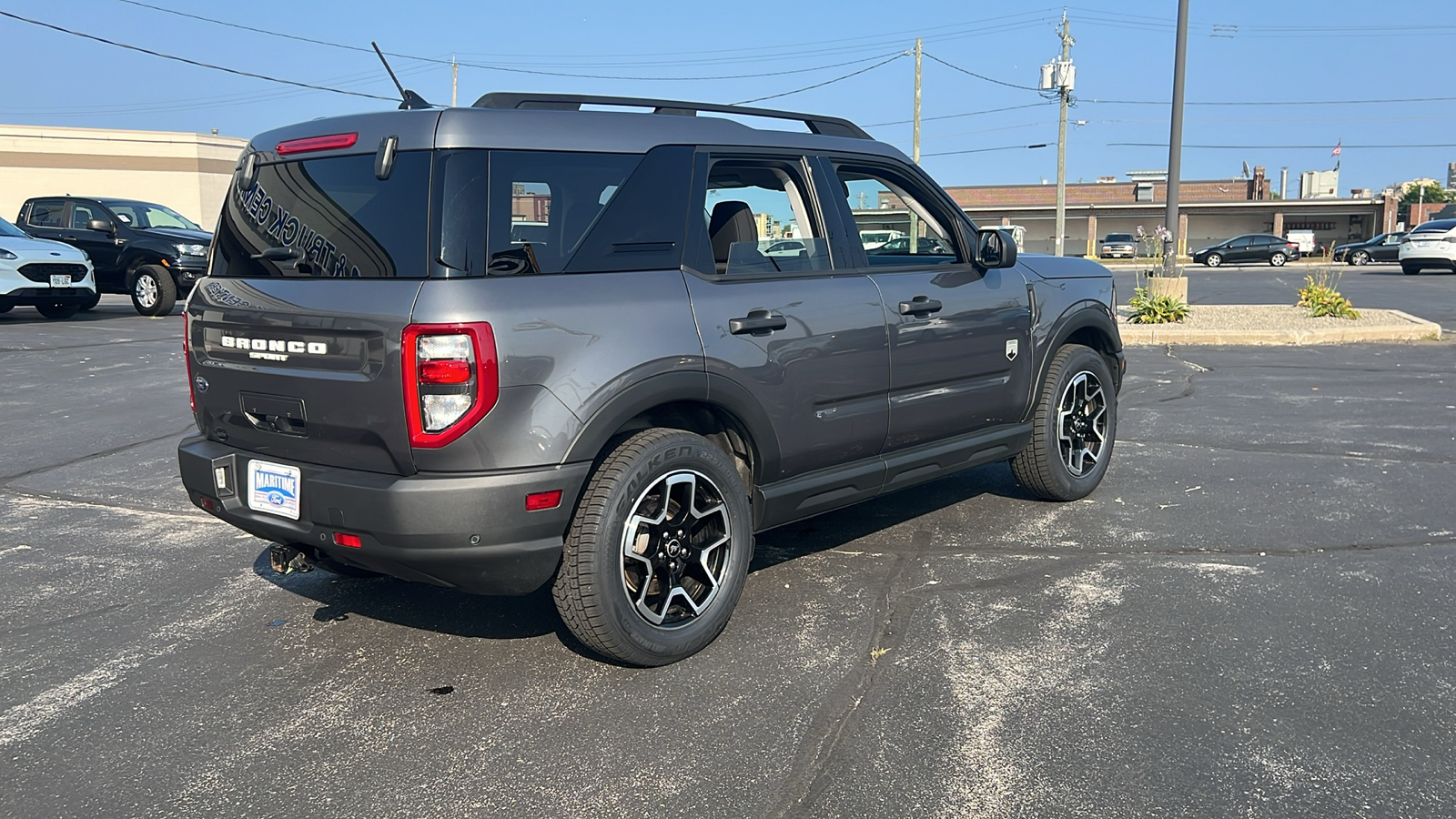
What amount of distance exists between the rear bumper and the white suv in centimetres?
3339

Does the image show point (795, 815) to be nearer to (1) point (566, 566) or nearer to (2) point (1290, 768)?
(1) point (566, 566)

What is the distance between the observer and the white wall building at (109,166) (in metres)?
42.9

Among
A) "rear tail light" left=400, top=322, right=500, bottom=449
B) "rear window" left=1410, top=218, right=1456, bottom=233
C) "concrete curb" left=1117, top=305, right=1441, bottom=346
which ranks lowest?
"concrete curb" left=1117, top=305, right=1441, bottom=346

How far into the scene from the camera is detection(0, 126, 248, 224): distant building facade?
42875 mm

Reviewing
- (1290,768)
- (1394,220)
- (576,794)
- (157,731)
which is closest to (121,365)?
(157,731)

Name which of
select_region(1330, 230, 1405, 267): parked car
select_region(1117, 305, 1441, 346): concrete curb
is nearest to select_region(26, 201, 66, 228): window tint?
select_region(1117, 305, 1441, 346): concrete curb

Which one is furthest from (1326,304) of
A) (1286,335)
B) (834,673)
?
(834,673)

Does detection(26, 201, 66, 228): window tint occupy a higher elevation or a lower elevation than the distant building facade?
lower

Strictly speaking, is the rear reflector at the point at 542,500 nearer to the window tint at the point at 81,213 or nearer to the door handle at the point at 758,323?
the door handle at the point at 758,323

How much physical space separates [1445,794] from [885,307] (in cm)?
260

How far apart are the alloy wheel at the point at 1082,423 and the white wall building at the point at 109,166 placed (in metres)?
44.1

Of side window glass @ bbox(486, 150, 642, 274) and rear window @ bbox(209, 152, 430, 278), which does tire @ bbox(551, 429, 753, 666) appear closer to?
side window glass @ bbox(486, 150, 642, 274)

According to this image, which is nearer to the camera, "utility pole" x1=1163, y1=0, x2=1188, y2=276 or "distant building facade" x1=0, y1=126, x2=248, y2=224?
"utility pole" x1=1163, y1=0, x2=1188, y2=276

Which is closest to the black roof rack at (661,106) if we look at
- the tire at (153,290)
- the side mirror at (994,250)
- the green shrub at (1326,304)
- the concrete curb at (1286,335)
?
the side mirror at (994,250)
